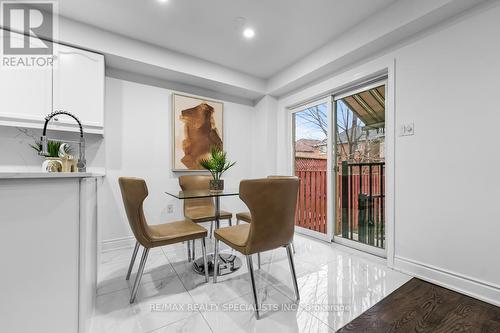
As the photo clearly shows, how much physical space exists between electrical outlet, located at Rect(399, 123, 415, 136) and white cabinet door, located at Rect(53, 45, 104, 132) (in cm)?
310

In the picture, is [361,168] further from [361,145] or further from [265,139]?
[265,139]

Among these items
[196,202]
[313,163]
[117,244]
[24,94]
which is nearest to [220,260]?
[196,202]

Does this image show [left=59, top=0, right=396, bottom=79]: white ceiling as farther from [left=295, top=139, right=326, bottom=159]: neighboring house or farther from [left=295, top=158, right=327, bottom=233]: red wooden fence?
[left=295, top=158, right=327, bottom=233]: red wooden fence

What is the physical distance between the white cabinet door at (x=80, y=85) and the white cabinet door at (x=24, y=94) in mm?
71

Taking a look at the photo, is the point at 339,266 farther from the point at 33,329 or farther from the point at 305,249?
the point at 33,329

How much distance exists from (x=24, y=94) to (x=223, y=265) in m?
2.46

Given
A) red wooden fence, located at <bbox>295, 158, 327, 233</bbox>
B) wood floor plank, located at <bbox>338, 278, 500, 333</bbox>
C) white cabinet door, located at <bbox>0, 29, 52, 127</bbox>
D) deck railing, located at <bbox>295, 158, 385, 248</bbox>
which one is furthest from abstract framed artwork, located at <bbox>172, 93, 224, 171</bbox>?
wood floor plank, located at <bbox>338, 278, 500, 333</bbox>

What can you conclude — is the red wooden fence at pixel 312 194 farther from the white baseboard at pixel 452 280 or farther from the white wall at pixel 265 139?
the white baseboard at pixel 452 280

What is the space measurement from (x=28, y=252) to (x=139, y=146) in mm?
2109

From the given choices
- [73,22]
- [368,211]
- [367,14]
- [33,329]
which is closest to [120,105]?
[73,22]

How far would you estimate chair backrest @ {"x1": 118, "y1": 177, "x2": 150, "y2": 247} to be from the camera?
150 centimetres

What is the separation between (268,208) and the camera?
141 cm

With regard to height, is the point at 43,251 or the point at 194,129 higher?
the point at 194,129

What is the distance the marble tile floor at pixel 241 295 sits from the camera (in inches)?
52.7
